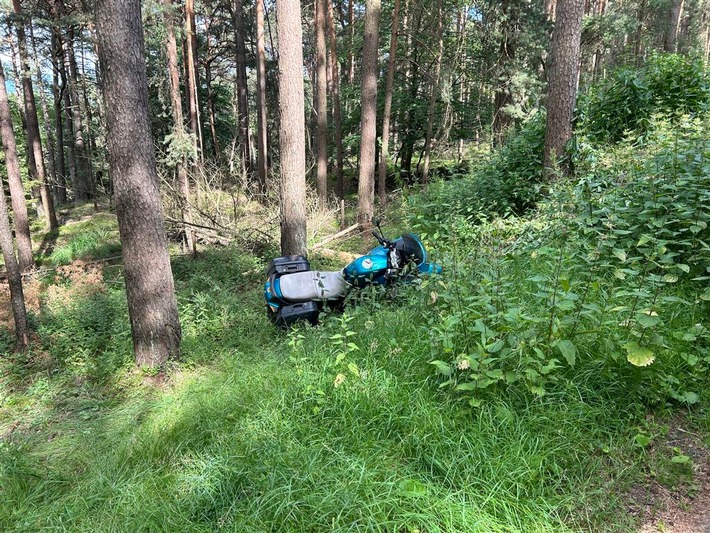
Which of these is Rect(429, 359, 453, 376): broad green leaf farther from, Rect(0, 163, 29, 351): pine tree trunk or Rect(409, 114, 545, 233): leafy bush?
Rect(0, 163, 29, 351): pine tree trunk

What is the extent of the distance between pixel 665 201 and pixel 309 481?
3439 millimetres

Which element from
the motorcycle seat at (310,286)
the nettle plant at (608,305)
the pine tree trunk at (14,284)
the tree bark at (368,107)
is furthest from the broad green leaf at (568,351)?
Answer: the tree bark at (368,107)

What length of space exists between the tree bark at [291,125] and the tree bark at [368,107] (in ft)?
13.6

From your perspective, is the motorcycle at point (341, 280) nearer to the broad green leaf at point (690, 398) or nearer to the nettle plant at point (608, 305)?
the nettle plant at point (608, 305)

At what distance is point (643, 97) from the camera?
6.10 meters

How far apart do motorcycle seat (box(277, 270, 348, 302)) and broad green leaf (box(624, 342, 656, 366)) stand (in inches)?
111

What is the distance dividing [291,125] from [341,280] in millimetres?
3169

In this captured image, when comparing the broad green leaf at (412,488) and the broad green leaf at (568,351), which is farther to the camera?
the broad green leaf at (568,351)

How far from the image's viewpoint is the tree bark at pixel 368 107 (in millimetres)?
10539

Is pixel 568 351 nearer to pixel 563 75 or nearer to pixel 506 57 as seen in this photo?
pixel 563 75

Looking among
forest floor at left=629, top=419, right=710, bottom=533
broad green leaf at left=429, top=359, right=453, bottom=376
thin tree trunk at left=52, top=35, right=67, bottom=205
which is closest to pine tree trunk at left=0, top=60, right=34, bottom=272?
thin tree trunk at left=52, top=35, right=67, bottom=205

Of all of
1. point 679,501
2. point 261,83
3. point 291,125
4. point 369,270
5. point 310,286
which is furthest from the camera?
point 261,83

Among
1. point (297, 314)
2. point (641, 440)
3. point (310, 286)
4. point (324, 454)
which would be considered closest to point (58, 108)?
point (310, 286)

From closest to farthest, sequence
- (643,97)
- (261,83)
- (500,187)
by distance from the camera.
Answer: (643,97) < (500,187) < (261,83)
